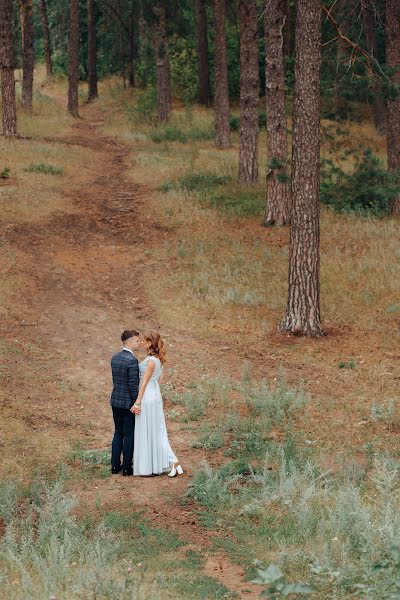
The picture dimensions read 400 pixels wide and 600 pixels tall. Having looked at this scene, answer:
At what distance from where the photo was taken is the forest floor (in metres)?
10.8

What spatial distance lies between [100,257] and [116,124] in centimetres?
2135

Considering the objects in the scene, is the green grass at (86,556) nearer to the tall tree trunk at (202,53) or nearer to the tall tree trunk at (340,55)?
the tall tree trunk at (340,55)

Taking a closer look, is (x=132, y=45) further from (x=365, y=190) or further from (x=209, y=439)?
(x=209, y=439)

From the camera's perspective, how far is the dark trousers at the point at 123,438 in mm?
10383

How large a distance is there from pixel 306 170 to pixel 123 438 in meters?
6.38

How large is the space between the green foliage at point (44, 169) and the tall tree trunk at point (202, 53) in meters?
16.3

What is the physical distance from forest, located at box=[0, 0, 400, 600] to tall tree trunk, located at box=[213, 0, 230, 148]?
93 mm

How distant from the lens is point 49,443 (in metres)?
11.4

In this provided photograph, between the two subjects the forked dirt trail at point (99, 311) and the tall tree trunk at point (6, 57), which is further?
the tall tree trunk at point (6, 57)

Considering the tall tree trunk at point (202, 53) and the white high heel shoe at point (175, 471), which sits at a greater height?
the tall tree trunk at point (202, 53)

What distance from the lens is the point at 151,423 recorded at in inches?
407

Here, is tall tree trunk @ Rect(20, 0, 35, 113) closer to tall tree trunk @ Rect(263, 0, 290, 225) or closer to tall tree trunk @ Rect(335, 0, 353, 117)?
tall tree trunk @ Rect(335, 0, 353, 117)

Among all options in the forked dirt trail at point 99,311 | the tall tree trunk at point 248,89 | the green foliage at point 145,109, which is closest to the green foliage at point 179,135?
the green foliage at point 145,109

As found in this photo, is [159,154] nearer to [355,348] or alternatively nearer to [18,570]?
[355,348]
